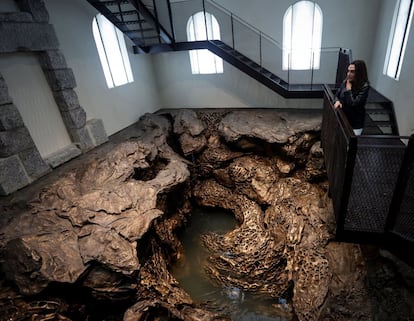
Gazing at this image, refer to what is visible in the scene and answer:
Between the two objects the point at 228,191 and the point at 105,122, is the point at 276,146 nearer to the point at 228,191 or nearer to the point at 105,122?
the point at 228,191

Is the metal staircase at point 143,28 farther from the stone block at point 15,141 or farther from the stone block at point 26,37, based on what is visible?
the stone block at point 15,141

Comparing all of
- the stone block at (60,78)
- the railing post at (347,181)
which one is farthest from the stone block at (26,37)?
the railing post at (347,181)

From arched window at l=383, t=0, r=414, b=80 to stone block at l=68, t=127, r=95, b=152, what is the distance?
7.30m

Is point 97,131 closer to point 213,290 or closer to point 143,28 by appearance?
point 143,28

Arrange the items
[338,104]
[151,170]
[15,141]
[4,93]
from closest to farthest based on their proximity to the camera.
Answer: [338,104] → [4,93] → [15,141] → [151,170]

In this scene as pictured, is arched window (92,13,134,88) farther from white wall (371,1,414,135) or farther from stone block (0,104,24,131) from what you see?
white wall (371,1,414,135)

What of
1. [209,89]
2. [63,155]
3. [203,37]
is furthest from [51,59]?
[209,89]

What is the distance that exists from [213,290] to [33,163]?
4.67 metres

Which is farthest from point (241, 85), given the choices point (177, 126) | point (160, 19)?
point (160, 19)

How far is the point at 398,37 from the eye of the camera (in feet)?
17.7

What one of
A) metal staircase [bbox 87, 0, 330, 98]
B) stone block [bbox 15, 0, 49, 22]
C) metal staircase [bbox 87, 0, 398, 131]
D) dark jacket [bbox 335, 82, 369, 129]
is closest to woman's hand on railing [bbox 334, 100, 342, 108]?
dark jacket [bbox 335, 82, 369, 129]

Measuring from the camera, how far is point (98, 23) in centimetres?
704

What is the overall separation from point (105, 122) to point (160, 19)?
12.1ft

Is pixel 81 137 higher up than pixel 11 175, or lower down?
higher up
